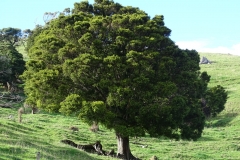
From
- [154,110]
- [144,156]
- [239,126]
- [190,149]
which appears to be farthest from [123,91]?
[239,126]

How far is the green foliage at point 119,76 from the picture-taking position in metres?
21.5

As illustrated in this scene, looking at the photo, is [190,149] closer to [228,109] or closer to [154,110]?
[154,110]

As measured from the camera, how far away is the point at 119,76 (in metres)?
22.5

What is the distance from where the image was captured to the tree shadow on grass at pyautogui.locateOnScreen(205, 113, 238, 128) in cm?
5296

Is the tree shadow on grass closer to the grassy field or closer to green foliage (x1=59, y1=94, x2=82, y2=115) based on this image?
the grassy field

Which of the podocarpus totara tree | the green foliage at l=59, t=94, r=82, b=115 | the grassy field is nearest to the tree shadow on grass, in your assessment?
the grassy field

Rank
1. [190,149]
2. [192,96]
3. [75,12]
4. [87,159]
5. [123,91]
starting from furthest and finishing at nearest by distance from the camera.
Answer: [190,149] < [75,12] < [192,96] < [123,91] < [87,159]

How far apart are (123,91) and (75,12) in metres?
9.30

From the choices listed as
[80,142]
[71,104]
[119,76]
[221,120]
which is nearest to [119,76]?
[119,76]

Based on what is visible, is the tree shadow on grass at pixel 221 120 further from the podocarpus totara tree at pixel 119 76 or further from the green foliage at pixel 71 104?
the green foliage at pixel 71 104

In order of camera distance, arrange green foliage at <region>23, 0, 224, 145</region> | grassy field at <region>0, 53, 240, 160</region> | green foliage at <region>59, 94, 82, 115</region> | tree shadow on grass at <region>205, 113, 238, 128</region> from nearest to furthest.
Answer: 1. grassy field at <region>0, 53, 240, 160</region>
2. green foliage at <region>59, 94, 82, 115</region>
3. green foliage at <region>23, 0, 224, 145</region>
4. tree shadow on grass at <region>205, 113, 238, 128</region>

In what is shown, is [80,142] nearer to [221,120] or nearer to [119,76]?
[119,76]

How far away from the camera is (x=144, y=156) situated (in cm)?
2758

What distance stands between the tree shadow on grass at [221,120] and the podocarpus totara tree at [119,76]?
29.7 m
